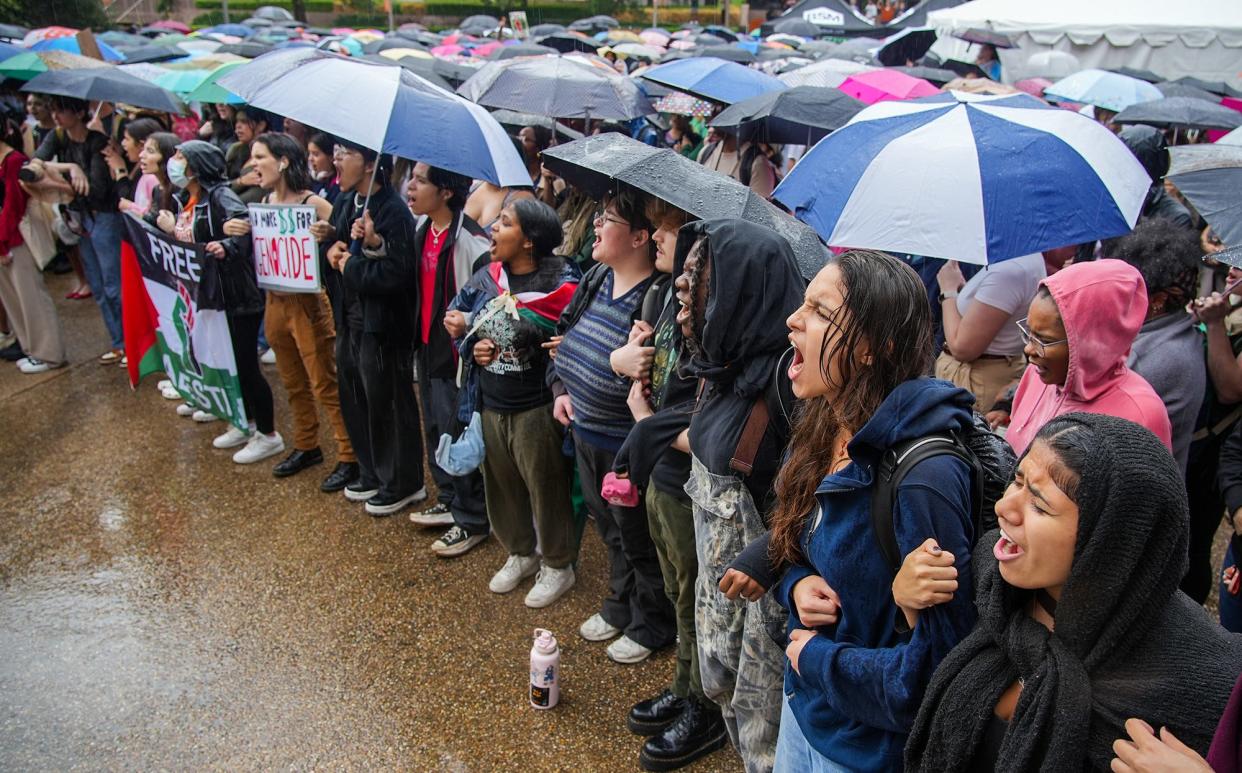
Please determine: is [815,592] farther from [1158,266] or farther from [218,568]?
[218,568]

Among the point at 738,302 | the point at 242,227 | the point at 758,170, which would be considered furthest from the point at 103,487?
the point at 758,170

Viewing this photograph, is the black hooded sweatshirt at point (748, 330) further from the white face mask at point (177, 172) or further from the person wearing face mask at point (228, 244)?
the white face mask at point (177, 172)

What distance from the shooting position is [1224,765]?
127 centimetres

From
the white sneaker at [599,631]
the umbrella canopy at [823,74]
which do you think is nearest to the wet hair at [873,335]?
the white sneaker at [599,631]

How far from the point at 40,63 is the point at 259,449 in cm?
568

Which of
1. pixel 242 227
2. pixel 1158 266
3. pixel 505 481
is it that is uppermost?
pixel 1158 266

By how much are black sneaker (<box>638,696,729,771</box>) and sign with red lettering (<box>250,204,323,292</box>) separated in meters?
3.03

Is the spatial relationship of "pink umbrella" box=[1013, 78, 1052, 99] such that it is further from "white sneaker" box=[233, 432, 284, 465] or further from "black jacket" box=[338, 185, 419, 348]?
"white sneaker" box=[233, 432, 284, 465]

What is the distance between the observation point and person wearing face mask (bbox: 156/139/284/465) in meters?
5.05

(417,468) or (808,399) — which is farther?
(417,468)

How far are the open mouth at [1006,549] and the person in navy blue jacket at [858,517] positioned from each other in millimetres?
123

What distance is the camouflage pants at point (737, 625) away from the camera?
2.45 metres

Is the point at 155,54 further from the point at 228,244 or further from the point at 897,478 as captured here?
the point at 897,478

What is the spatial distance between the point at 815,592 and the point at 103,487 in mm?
4787
